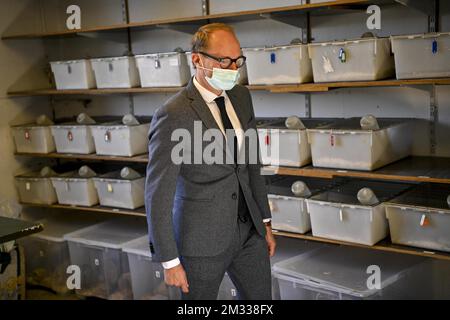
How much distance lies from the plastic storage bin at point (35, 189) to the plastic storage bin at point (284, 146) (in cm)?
183

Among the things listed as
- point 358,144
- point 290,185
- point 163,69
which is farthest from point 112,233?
point 358,144

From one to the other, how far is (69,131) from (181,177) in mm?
2178

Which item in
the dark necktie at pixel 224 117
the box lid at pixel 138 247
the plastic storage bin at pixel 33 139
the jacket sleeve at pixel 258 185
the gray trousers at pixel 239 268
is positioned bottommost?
the box lid at pixel 138 247

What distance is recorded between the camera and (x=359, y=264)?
10.9ft

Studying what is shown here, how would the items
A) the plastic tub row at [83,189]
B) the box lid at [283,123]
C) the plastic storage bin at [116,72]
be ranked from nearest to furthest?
the box lid at [283,123]
the plastic storage bin at [116,72]
the plastic tub row at [83,189]

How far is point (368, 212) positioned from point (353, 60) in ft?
2.53

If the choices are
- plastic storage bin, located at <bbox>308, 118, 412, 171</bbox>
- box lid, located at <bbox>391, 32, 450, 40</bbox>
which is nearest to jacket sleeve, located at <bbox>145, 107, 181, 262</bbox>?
plastic storage bin, located at <bbox>308, 118, 412, 171</bbox>

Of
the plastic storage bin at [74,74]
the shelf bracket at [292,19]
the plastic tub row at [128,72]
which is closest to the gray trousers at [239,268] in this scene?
the plastic tub row at [128,72]

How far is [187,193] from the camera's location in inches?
86.9

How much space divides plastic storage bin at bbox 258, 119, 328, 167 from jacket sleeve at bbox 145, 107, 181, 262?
1204mm

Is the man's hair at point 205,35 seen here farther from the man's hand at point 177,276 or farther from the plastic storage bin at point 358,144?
the plastic storage bin at point 358,144

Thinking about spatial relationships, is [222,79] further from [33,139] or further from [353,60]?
[33,139]

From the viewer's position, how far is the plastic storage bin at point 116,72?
12.6ft

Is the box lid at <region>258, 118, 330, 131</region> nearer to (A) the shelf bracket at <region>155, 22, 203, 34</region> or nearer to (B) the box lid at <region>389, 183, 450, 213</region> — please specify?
(B) the box lid at <region>389, 183, 450, 213</region>
